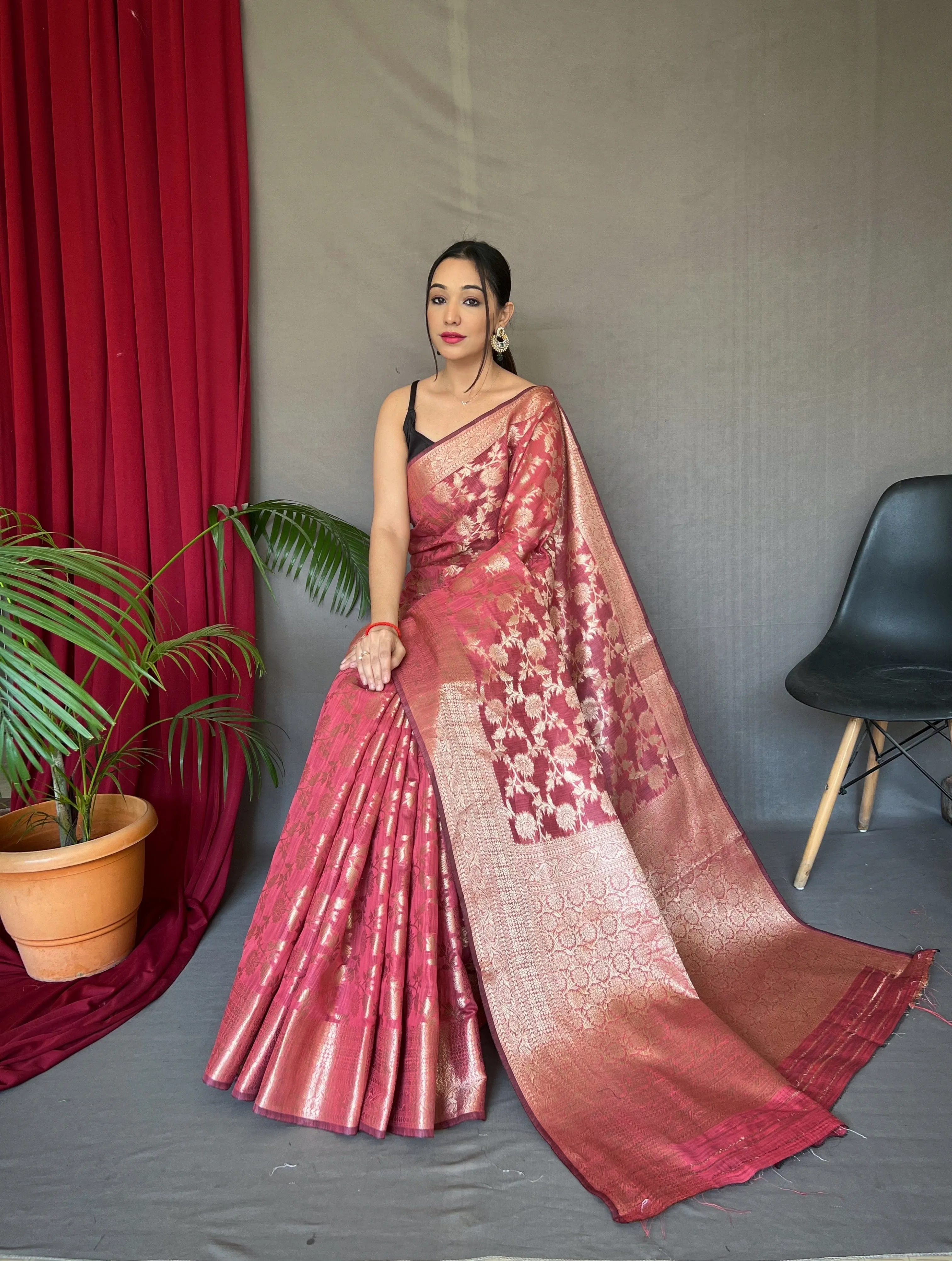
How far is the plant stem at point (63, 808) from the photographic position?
1.88m

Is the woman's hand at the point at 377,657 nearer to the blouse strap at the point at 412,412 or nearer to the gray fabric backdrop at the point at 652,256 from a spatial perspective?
the blouse strap at the point at 412,412

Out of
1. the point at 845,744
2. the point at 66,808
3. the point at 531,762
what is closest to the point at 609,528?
the point at 531,762

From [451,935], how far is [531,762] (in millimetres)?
344

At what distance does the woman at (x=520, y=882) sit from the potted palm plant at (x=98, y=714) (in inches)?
16.1

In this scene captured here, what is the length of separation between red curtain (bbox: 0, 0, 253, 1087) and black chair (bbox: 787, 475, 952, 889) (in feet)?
4.94

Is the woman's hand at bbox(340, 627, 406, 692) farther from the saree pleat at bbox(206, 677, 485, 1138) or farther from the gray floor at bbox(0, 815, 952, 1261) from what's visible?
the gray floor at bbox(0, 815, 952, 1261)

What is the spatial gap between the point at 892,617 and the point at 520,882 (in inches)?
57.2

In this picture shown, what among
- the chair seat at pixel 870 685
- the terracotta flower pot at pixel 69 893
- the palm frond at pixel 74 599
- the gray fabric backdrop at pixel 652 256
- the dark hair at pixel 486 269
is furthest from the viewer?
the gray fabric backdrop at pixel 652 256

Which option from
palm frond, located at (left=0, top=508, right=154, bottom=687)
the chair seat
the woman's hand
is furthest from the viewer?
the chair seat

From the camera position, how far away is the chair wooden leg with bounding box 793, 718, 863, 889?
2.23 meters

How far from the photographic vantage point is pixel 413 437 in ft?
6.88

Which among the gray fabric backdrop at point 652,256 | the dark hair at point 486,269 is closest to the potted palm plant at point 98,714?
the gray fabric backdrop at point 652,256

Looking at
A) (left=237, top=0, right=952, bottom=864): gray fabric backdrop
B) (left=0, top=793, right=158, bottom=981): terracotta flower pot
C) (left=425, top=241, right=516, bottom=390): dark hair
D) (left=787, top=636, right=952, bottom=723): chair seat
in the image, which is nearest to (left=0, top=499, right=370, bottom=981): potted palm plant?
(left=0, top=793, right=158, bottom=981): terracotta flower pot

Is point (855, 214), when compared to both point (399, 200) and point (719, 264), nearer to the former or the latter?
point (719, 264)
